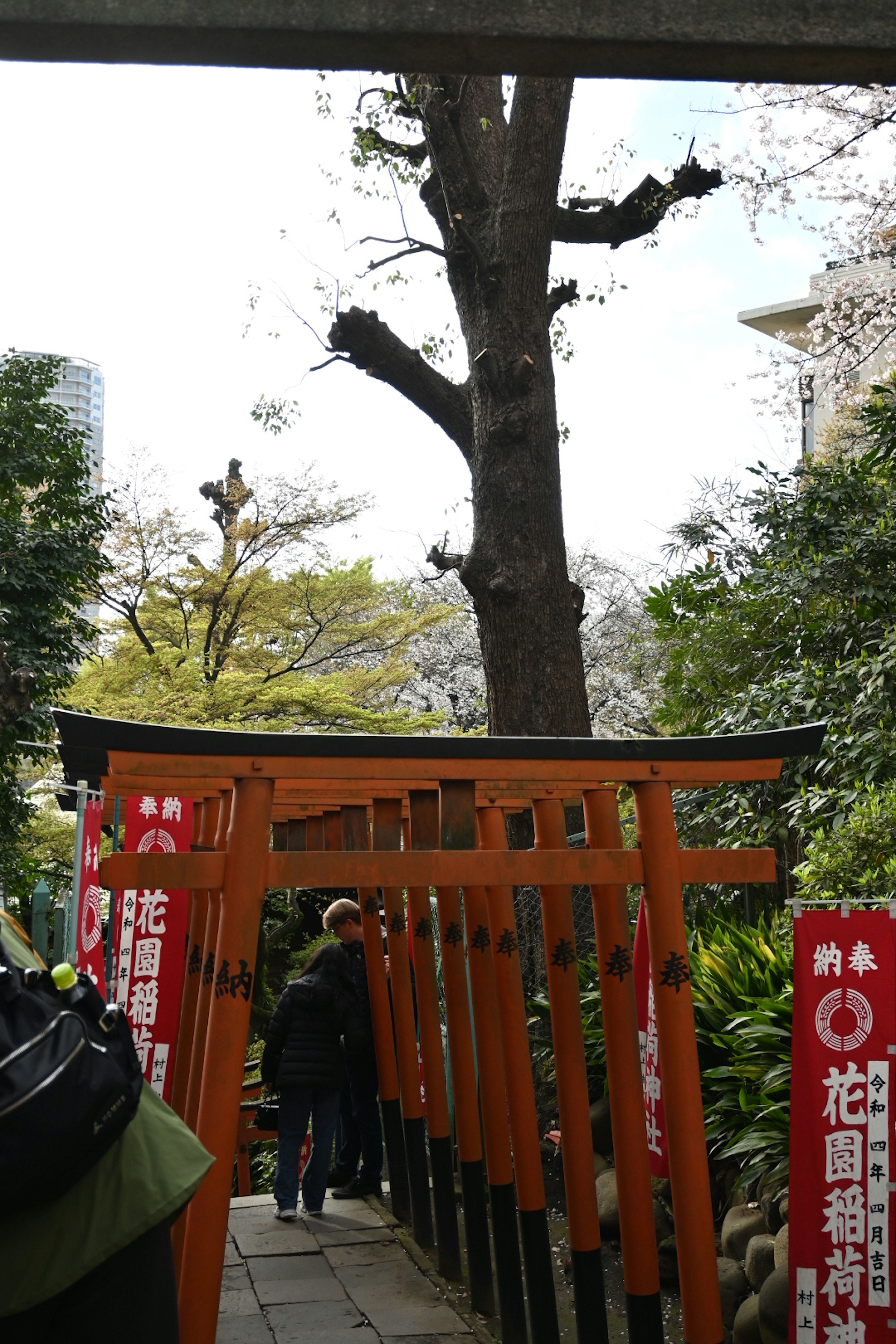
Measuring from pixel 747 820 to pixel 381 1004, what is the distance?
3478 millimetres

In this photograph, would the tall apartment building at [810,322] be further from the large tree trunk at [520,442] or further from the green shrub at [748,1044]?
the green shrub at [748,1044]

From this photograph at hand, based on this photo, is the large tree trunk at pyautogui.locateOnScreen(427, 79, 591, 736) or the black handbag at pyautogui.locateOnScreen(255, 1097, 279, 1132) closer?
the large tree trunk at pyautogui.locateOnScreen(427, 79, 591, 736)

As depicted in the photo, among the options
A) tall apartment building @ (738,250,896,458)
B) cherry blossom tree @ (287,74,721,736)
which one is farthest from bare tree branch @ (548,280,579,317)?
tall apartment building @ (738,250,896,458)

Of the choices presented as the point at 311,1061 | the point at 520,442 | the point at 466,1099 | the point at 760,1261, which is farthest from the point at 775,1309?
the point at 520,442

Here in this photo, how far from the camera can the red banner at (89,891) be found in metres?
5.95

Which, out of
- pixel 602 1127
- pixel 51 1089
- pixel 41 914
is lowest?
pixel 602 1127

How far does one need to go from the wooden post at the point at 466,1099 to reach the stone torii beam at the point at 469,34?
3762 millimetres

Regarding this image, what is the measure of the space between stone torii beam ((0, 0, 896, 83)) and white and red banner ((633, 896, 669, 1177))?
3033mm

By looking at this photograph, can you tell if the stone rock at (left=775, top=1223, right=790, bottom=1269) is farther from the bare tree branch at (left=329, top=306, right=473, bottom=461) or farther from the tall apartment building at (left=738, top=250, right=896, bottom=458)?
the tall apartment building at (left=738, top=250, right=896, bottom=458)

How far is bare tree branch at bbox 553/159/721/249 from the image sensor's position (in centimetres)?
916

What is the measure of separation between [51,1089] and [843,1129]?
10.5 feet

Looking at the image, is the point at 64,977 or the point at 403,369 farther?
the point at 403,369

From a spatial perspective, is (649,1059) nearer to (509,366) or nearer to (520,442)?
(520,442)

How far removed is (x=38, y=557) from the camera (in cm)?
1382
